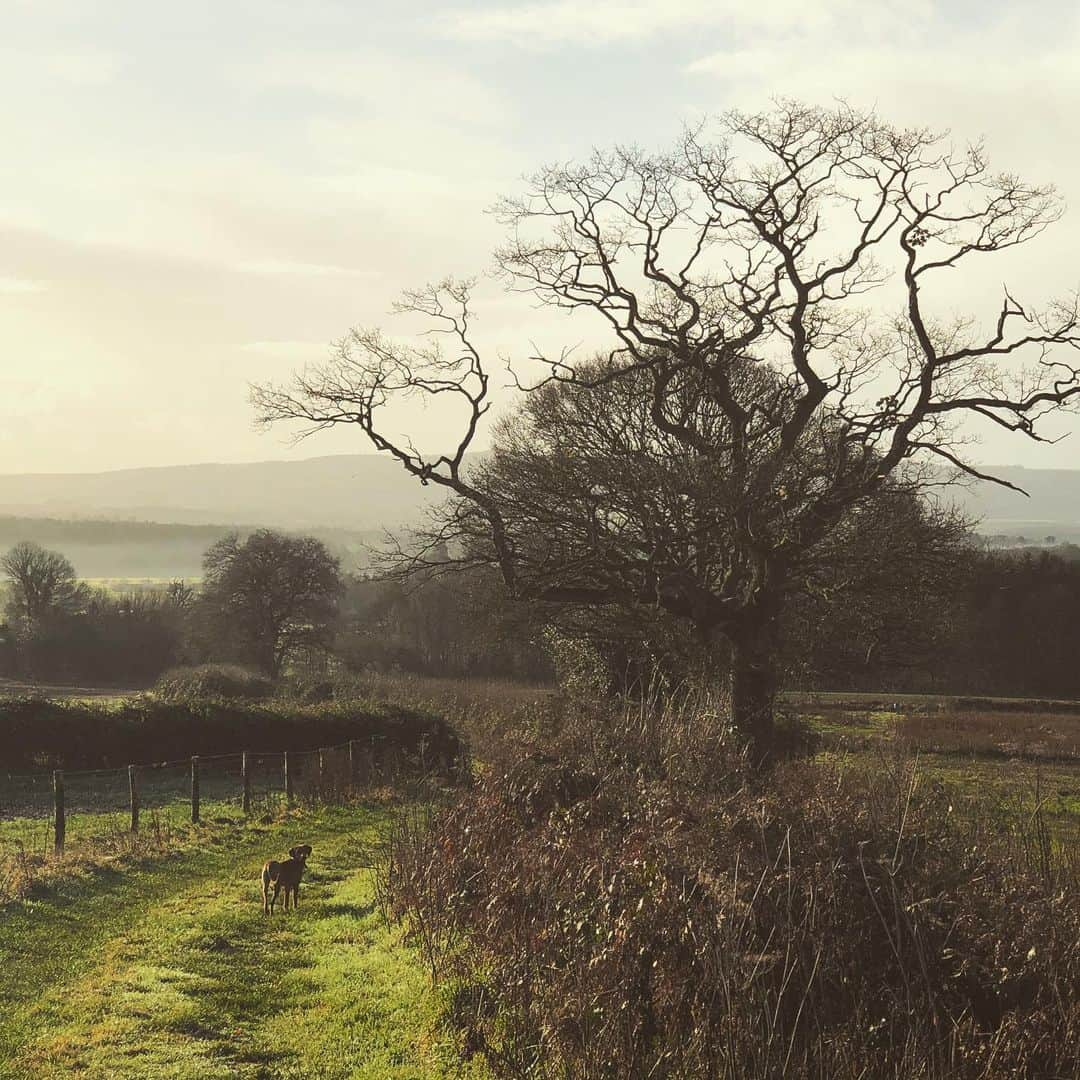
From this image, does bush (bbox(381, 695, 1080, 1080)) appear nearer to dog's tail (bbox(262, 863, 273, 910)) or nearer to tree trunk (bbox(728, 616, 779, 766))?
dog's tail (bbox(262, 863, 273, 910))

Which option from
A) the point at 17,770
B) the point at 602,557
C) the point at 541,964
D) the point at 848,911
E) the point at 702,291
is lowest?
the point at 17,770

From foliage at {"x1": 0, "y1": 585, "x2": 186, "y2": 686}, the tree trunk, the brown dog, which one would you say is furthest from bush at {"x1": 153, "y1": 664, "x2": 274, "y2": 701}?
the brown dog

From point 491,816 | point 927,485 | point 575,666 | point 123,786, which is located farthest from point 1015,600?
point 491,816

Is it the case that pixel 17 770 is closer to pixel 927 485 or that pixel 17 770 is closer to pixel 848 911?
pixel 927 485

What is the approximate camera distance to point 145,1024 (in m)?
8.87

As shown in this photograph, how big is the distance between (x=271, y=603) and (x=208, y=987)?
5938 cm

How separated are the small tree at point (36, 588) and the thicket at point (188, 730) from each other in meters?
46.9

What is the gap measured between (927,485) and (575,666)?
1426cm

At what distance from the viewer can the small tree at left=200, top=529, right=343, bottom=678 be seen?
67.1 meters

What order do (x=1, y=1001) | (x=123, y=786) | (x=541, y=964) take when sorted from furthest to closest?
(x=123, y=786), (x=1, y=1001), (x=541, y=964)

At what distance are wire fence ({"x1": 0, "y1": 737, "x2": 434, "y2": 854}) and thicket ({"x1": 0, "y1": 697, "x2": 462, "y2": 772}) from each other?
0.92 metres

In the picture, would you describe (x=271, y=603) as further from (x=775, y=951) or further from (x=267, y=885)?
(x=775, y=951)

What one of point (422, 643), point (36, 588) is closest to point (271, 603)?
point (422, 643)

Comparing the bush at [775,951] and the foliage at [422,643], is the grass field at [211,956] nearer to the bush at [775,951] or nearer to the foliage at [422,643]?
the bush at [775,951]
